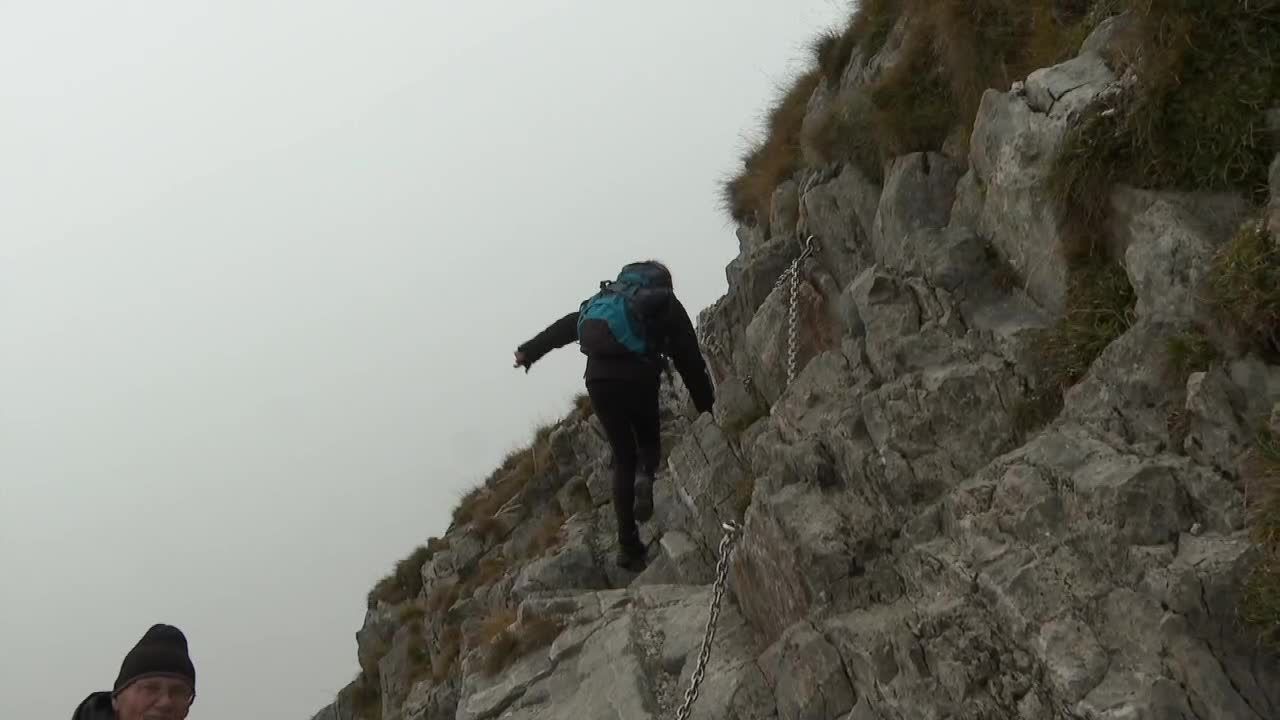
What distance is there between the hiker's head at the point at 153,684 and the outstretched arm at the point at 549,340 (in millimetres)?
6300

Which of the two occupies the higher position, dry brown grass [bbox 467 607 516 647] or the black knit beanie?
the black knit beanie

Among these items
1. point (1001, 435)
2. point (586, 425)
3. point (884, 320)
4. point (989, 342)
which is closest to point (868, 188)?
point (884, 320)

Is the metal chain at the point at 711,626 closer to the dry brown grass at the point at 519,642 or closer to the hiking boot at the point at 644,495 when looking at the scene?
the hiking boot at the point at 644,495

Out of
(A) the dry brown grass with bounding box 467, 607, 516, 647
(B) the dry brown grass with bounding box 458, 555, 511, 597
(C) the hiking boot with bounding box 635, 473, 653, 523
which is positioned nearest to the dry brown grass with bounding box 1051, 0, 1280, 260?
(C) the hiking boot with bounding box 635, 473, 653, 523

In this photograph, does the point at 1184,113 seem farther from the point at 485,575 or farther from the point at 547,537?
the point at 485,575

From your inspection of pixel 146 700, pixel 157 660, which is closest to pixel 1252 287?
pixel 157 660

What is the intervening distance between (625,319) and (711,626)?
366 centimetres

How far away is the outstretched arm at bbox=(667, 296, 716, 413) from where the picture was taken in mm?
10211

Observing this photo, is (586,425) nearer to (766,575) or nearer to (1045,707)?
(766,575)

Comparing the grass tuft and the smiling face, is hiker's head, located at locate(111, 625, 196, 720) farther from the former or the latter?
the grass tuft

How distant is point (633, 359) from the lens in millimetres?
9859

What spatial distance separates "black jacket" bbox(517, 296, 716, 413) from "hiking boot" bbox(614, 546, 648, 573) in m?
1.94

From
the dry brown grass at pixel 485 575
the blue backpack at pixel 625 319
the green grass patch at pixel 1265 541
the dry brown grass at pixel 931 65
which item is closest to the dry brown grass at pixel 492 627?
the dry brown grass at pixel 485 575

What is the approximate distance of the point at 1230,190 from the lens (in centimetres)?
567
